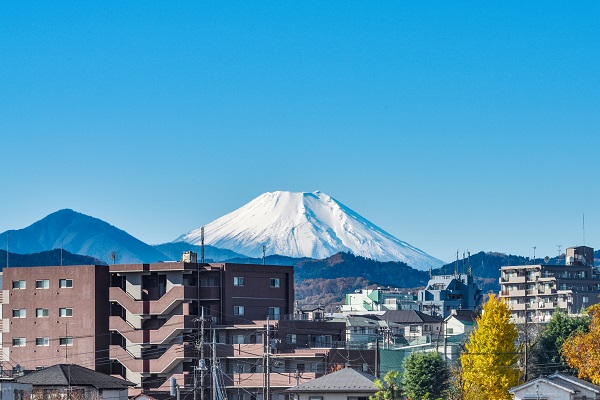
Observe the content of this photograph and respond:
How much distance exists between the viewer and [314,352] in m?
80.2

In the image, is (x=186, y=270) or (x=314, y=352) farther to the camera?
(x=186, y=270)

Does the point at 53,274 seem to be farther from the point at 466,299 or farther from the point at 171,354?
the point at 466,299

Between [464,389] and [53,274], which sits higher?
[53,274]

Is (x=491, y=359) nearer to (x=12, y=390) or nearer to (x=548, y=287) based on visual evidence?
(x=12, y=390)

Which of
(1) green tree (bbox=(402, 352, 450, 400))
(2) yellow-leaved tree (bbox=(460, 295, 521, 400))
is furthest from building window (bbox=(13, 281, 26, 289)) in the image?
(2) yellow-leaved tree (bbox=(460, 295, 521, 400))

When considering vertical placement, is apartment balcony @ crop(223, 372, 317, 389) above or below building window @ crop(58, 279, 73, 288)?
below

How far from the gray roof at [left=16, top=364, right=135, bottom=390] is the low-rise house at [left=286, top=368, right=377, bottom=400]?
10186mm

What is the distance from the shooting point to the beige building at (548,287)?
461ft

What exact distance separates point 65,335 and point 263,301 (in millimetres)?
14309

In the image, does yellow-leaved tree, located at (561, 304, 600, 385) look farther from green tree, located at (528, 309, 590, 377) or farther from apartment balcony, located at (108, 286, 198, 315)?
apartment balcony, located at (108, 286, 198, 315)

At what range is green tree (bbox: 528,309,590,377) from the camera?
85.2 meters

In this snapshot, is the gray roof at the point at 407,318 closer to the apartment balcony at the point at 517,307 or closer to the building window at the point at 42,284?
the apartment balcony at the point at 517,307

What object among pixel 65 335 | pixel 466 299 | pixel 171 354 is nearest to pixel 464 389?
pixel 171 354

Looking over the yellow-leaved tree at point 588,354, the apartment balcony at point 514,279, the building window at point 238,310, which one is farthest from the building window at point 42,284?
the apartment balcony at point 514,279
